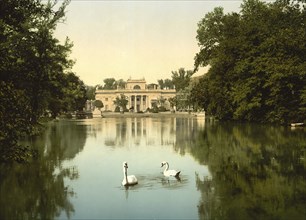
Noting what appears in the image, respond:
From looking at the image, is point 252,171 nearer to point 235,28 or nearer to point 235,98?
point 235,98

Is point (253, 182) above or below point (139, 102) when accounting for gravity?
below

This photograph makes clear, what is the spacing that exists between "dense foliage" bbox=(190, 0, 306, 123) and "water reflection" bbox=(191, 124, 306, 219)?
22.0 metres

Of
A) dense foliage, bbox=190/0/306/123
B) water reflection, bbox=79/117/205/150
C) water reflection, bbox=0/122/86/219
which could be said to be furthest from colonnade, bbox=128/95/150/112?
water reflection, bbox=0/122/86/219

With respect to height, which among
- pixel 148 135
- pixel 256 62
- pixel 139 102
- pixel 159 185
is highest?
pixel 256 62

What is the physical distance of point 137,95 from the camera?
6929 inches

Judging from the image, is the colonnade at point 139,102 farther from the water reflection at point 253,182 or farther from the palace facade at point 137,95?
the water reflection at point 253,182

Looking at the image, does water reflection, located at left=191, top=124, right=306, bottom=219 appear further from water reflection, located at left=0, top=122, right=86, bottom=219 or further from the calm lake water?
water reflection, located at left=0, top=122, right=86, bottom=219

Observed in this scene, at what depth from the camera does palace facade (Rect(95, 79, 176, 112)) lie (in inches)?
6905

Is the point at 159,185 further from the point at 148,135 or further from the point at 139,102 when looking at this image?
the point at 139,102

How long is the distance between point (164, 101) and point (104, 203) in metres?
150

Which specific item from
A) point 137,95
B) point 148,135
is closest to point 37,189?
point 148,135

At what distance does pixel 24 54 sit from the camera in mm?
28625

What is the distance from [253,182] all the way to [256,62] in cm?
3630

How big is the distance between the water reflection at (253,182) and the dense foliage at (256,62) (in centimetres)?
2205
